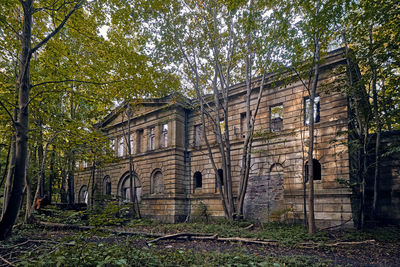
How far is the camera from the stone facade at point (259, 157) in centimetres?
1399

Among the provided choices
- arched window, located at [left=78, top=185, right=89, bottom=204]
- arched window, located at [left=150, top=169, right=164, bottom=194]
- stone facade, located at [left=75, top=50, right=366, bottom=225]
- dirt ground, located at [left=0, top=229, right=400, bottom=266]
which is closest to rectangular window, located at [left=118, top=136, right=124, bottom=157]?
stone facade, located at [left=75, top=50, right=366, bottom=225]

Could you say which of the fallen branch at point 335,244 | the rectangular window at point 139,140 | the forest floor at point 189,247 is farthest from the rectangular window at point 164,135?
the fallen branch at point 335,244

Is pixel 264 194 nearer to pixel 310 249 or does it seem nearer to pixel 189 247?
pixel 310 249

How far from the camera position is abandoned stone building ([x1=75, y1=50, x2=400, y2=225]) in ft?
45.9

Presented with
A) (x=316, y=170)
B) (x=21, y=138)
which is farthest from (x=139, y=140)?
(x=21, y=138)

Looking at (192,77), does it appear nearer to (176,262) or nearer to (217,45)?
(217,45)

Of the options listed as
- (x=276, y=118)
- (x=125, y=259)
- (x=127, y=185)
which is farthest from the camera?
(x=127, y=185)

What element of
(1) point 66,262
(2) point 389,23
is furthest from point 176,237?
(2) point 389,23

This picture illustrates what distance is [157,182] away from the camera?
21.6m

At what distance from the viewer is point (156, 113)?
73.5 ft

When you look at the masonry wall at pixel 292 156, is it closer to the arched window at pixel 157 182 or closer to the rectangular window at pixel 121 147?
the arched window at pixel 157 182

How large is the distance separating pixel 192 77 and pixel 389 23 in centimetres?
1052

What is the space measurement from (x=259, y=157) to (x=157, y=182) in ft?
29.8

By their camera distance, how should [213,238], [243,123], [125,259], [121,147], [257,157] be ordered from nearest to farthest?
[125,259] < [213,238] < [257,157] < [243,123] < [121,147]
